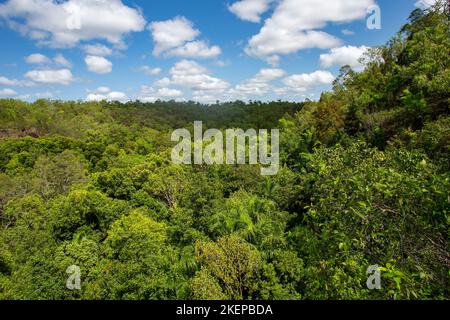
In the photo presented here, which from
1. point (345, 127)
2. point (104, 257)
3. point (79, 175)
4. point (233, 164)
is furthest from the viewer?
point (79, 175)

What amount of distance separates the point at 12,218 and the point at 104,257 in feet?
37.1

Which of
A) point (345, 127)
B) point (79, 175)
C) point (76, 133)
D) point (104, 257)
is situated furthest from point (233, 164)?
point (76, 133)

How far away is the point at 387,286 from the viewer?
452cm

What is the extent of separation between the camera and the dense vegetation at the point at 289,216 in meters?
4.74

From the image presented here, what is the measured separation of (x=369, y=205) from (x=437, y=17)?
1813 centimetres

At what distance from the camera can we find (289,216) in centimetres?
1734

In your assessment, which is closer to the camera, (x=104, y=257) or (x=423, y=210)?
(x=423, y=210)

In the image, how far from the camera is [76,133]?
57.9 meters

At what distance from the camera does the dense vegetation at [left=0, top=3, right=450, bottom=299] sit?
15.5 ft

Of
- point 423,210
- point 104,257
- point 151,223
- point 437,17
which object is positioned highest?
point 437,17

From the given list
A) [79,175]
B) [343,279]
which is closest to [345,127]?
[343,279]

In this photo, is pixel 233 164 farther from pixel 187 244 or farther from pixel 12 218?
pixel 12 218
